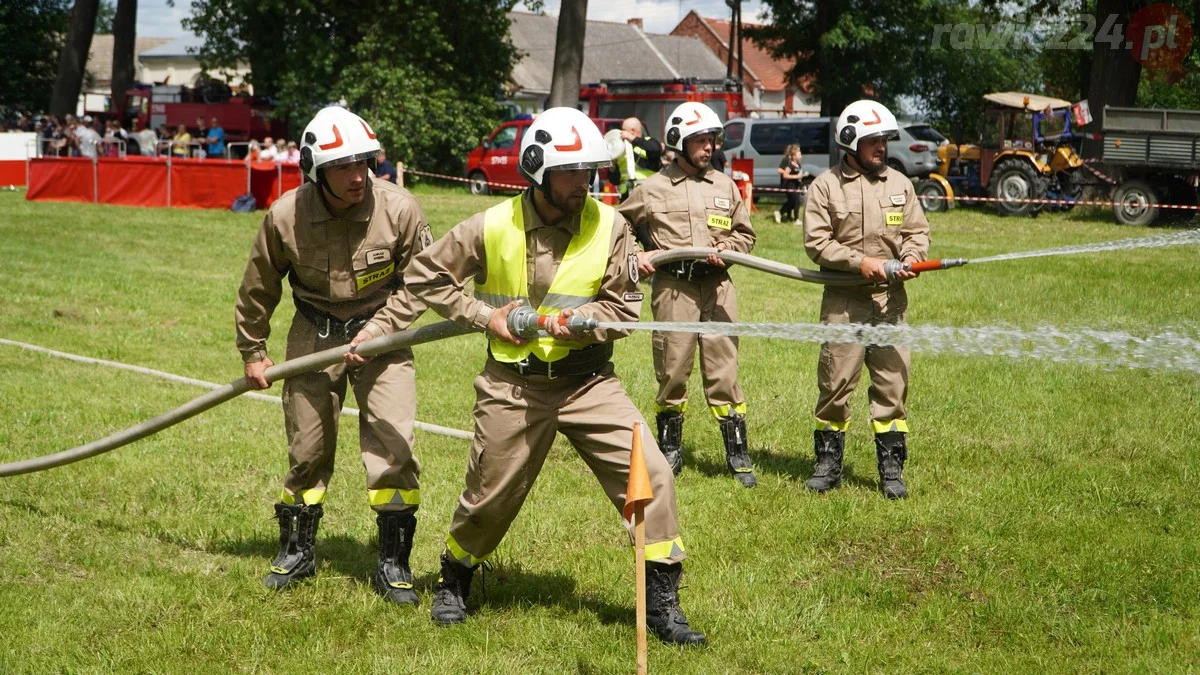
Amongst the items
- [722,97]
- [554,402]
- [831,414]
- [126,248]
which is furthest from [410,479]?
[722,97]

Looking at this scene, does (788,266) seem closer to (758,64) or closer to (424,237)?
(424,237)

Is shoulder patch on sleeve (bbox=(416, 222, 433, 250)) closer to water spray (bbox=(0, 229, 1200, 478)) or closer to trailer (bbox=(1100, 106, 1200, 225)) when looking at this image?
water spray (bbox=(0, 229, 1200, 478))

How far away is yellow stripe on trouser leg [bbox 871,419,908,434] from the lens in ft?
25.0

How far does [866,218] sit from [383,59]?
30.7 metres

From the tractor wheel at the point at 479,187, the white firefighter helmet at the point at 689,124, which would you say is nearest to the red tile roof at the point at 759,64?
the tractor wheel at the point at 479,187

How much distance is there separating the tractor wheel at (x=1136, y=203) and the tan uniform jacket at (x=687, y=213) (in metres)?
17.8

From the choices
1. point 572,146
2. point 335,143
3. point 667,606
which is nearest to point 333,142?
point 335,143

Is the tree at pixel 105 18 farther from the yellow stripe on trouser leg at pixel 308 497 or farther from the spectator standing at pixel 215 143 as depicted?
the yellow stripe on trouser leg at pixel 308 497

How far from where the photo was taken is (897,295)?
765 cm

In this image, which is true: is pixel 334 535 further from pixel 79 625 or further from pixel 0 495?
pixel 0 495

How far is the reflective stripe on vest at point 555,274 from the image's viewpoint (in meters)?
5.25

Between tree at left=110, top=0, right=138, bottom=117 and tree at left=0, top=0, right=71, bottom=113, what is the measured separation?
40.7ft

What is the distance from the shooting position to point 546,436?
540 cm

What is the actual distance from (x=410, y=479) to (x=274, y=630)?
3.04 ft
